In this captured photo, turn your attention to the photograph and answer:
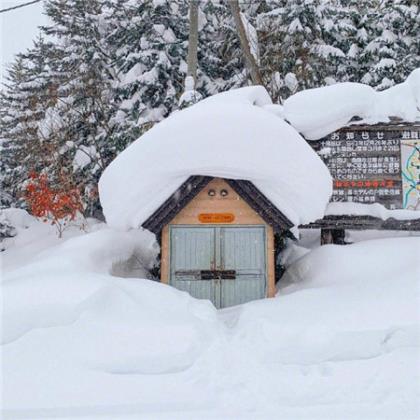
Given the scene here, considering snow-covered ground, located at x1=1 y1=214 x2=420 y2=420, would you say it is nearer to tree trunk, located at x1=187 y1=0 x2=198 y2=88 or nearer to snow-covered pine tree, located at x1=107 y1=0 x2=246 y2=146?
tree trunk, located at x1=187 y1=0 x2=198 y2=88

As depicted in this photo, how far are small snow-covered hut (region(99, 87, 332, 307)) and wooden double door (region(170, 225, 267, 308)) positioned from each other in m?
0.02

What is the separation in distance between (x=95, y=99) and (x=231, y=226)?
10.5 meters

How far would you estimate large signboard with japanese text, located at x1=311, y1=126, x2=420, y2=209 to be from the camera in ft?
27.6

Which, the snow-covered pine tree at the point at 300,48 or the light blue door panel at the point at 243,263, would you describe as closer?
the light blue door panel at the point at 243,263

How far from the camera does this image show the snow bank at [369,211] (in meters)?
8.26

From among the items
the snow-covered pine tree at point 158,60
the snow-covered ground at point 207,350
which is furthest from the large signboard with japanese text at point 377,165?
the snow-covered pine tree at point 158,60

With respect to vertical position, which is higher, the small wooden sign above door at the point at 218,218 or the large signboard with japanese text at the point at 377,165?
the large signboard with japanese text at the point at 377,165

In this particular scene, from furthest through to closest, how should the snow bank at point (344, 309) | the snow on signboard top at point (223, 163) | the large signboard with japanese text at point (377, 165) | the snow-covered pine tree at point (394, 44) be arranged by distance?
the snow-covered pine tree at point (394, 44) → the large signboard with japanese text at point (377, 165) → the snow on signboard top at point (223, 163) → the snow bank at point (344, 309)

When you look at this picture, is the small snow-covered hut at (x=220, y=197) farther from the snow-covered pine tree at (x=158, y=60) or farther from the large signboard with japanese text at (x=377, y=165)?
the snow-covered pine tree at (x=158, y=60)

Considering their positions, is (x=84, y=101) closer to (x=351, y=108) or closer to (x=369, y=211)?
(x=351, y=108)

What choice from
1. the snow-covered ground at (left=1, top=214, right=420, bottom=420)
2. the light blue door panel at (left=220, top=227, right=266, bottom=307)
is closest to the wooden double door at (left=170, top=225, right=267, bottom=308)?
the light blue door panel at (left=220, top=227, right=266, bottom=307)

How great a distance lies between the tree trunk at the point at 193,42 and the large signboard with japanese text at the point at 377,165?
580 centimetres

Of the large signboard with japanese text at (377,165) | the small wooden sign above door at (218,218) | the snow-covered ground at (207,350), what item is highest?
the large signboard with japanese text at (377,165)

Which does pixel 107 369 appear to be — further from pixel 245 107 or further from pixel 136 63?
pixel 136 63
